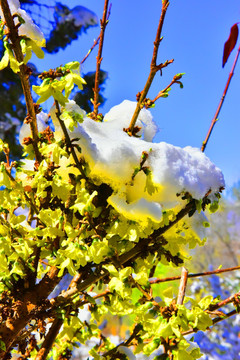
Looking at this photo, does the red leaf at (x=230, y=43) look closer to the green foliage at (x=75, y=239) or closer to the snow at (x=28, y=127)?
the green foliage at (x=75, y=239)

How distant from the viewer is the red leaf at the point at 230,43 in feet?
2.74

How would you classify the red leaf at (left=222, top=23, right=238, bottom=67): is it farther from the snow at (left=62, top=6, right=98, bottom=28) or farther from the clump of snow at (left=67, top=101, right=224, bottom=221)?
the snow at (left=62, top=6, right=98, bottom=28)

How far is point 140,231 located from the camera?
87cm

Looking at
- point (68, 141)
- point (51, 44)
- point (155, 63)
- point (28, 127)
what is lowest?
point (68, 141)

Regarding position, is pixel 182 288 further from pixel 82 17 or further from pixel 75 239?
pixel 82 17

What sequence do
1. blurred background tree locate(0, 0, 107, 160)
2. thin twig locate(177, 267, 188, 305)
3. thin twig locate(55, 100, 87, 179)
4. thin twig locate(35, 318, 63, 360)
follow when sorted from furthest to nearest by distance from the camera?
1. blurred background tree locate(0, 0, 107, 160)
2. thin twig locate(35, 318, 63, 360)
3. thin twig locate(177, 267, 188, 305)
4. thin twig locate(55, 100, 87, 179)

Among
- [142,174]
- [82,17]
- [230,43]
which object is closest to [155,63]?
[230,43]

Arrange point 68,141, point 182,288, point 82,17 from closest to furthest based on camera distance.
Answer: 1. point 68,141
2. point 182,288
3. point 82,17

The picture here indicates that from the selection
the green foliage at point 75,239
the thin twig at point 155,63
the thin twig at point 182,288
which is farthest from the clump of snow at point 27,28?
the thin twig at point 182,288

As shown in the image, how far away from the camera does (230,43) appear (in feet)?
2.79

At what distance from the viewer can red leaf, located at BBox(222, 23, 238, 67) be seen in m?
0.84

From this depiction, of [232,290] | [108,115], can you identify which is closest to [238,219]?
[232,290]

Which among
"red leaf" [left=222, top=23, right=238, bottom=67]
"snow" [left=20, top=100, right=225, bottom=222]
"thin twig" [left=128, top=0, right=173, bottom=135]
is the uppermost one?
"red leaf" [left=222, top=23, right=238, bottom=67]

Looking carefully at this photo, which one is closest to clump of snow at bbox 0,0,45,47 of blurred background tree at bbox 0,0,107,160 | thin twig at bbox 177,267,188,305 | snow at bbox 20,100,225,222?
snow at bbox 20,100,225,222
